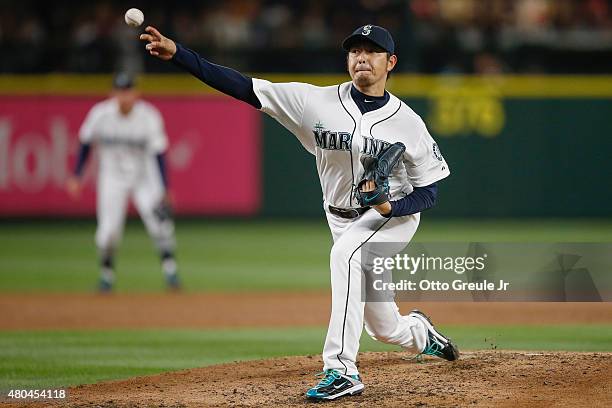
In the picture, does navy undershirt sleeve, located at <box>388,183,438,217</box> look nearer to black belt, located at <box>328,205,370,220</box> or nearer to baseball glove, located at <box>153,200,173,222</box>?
black belt, located at <box>328,205,370,220</box>

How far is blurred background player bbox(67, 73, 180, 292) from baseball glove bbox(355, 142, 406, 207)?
6.24 m

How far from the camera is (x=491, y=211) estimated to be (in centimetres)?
1700

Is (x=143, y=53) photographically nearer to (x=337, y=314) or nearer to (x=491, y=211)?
(x=491, y=211)

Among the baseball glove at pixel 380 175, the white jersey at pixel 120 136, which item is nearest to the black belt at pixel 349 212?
the baseball glove at pixel 380 175

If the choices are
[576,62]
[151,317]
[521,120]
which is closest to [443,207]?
[521,120]

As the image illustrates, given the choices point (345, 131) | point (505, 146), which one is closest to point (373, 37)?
point (345, 131)

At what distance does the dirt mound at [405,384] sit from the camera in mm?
5535

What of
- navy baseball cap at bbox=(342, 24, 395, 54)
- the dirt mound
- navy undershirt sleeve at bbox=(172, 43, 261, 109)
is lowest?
the dirt mound

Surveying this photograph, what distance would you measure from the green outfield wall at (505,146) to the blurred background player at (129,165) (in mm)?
5129

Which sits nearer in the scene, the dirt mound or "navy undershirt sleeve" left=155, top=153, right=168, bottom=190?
the dirt mound

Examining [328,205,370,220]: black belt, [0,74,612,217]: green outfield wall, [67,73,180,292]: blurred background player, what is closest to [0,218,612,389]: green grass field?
[0,74,612,217]: green outfield wall

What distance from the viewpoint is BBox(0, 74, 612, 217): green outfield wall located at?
16938 millimetres

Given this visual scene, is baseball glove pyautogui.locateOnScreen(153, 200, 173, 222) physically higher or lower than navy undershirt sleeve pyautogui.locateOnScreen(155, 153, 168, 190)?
lower

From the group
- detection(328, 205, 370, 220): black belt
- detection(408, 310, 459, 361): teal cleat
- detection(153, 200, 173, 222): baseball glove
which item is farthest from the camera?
detection(153, 200, 173, 222): baseball glove
